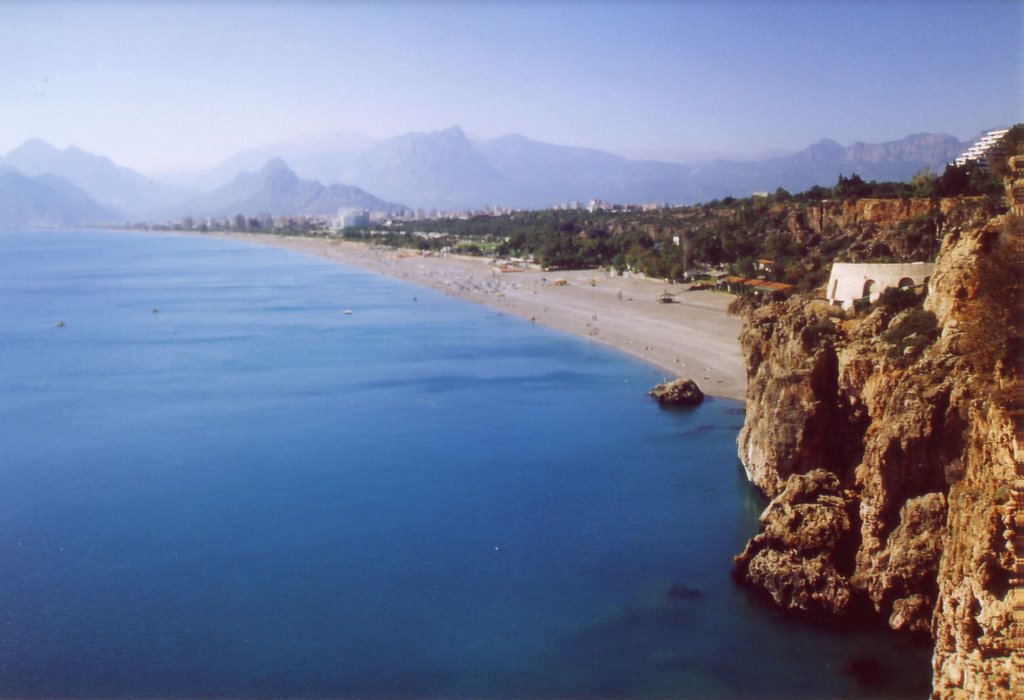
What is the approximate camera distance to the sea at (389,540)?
10.6 metres

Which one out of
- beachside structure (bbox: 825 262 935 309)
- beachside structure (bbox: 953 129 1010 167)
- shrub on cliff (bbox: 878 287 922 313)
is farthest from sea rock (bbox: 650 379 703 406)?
beachside structure (bbox: 953 129 1010 167)

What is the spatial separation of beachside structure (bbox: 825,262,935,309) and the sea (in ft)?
14.1

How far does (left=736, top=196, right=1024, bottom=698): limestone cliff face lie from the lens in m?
7.68

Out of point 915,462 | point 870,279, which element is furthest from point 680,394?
point 915,462

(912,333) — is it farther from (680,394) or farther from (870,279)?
(680,394)

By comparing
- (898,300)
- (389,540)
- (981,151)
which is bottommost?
(389,540)

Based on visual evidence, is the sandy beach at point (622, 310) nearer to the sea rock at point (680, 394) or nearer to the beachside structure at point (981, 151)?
the sea rock at point (680, 394)

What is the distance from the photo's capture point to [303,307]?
4806cm

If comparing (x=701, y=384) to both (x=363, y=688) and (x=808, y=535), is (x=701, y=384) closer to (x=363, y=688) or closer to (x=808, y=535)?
(x=808, y=535)

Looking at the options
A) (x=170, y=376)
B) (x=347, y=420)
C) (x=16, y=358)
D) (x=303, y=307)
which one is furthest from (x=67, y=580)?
(x=303, y=307)

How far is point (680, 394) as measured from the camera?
23.4 m

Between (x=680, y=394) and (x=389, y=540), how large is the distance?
11340 millimetres

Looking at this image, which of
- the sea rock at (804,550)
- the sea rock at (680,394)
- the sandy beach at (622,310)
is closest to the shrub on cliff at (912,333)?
the sea rock at (804,550)

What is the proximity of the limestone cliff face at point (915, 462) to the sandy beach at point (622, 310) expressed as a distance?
9313mm
